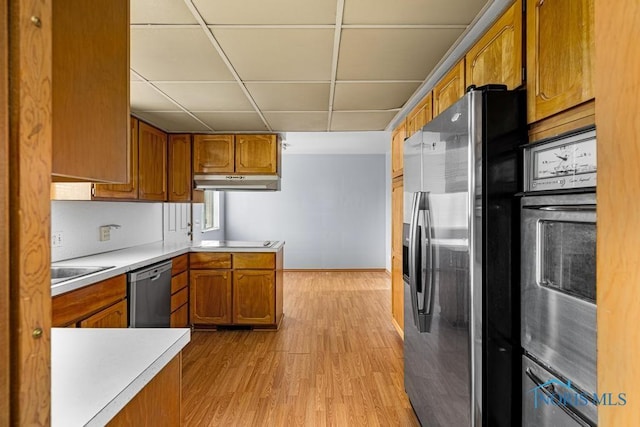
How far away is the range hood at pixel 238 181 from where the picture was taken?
166 inches

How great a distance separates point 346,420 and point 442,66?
224 cm

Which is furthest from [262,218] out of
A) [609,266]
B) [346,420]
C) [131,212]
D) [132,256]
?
[609,266]

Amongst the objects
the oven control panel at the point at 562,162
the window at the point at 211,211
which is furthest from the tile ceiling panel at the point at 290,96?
the window at the point at 211,211

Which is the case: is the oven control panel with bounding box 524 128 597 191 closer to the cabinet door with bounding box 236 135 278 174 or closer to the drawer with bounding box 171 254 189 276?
the drawer with bounding box 171 254 189 276

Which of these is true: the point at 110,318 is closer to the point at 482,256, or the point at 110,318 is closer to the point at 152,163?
the point at 152,163

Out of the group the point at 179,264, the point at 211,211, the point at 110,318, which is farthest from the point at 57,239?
the point at 211,211

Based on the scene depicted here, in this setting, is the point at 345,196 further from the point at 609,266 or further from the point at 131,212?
the point at 609,266

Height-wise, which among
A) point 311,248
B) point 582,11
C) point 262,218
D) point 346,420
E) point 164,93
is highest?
point 164,93

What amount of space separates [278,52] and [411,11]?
78 centimetres

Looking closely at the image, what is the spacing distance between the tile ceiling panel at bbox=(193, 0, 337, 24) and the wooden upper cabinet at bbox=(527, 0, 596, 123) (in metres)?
0.83

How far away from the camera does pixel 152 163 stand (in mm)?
3809

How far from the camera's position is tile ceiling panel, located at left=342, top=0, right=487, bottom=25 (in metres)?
1.67

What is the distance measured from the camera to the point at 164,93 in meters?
2.90

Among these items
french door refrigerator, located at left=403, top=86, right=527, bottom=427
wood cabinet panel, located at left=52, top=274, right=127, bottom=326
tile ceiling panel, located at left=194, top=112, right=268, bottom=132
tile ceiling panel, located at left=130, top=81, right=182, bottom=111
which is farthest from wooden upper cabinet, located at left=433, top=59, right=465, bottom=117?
wood cabinet panel, located at left=52, top=274, right=127, bottom=326
